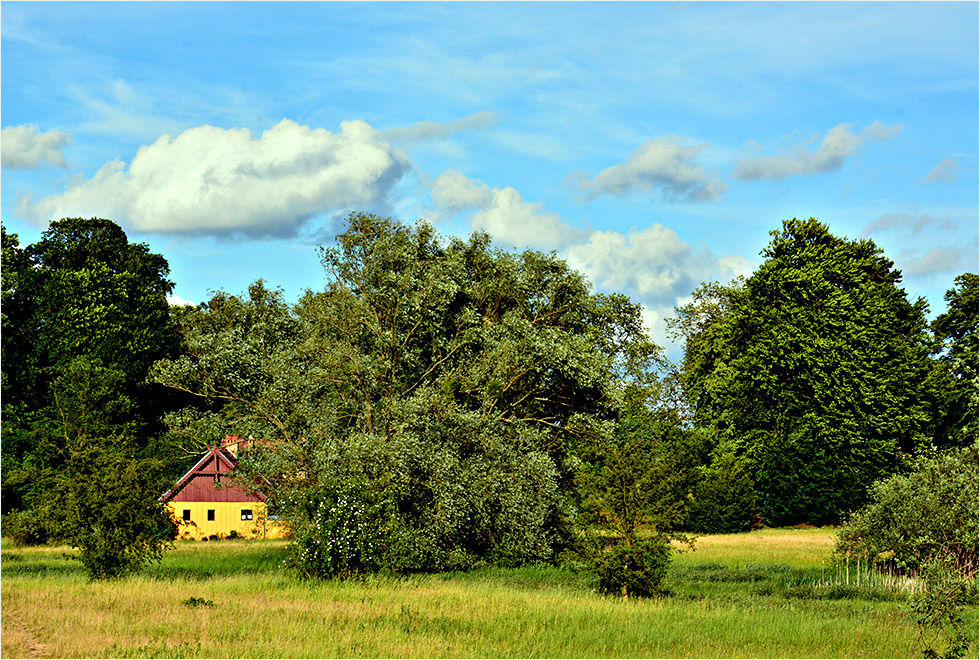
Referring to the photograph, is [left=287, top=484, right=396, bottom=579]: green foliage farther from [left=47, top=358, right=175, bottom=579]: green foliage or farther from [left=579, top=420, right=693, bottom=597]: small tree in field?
[left=579, top=420, right=693, bottom=597]: small tree in field

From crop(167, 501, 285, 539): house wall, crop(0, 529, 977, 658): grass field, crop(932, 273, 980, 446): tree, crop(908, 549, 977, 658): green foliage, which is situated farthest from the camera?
crop(167, 501, 285, 539): house wall

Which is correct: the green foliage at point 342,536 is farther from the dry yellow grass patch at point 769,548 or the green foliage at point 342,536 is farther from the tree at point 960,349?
the tree at point 960,349

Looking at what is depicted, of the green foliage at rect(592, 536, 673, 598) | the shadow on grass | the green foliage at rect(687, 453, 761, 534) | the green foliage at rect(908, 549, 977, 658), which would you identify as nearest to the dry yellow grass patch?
the green foliage at rect(687, 453, 761, 534)

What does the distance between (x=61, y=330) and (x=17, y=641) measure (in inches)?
1698

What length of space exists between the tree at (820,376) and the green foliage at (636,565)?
31.5m

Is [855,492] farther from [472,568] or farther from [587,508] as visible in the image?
[587,508]

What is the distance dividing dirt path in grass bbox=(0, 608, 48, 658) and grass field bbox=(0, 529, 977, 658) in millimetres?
45

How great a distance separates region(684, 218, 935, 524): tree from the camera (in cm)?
5375

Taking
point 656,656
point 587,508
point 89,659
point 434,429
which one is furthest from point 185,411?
point 656,656

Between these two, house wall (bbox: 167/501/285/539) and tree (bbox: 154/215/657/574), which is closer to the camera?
tree (bbox: 154/215/657/574)

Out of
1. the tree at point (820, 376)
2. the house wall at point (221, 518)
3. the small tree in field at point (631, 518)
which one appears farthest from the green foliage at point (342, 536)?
the tree at point (820, 376)

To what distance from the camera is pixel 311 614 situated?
19.1m

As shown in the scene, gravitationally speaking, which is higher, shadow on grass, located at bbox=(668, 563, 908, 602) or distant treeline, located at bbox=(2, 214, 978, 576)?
distant treeline, located at bbox=(2, 214, 978, 576)

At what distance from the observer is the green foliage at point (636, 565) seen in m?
24.0
